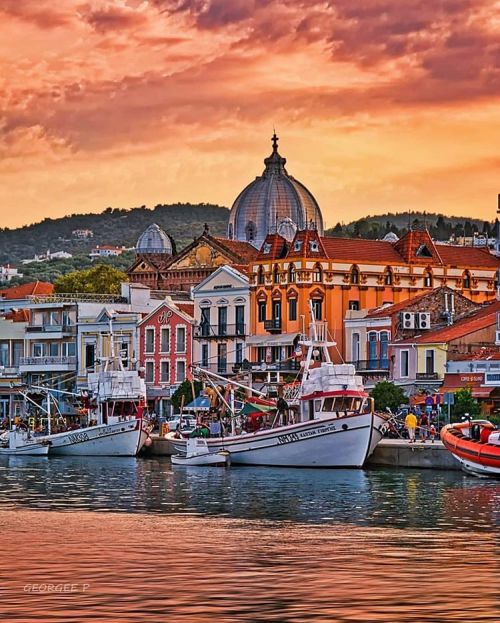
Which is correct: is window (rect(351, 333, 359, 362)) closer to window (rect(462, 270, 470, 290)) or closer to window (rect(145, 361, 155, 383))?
window (rect(462, 270, 470, 290))

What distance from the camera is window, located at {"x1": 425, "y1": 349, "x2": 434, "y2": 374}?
103 m

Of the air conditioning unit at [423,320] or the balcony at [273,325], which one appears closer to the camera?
the air conditioning unit at [423,320]

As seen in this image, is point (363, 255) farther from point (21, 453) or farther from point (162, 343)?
point (21, 453)

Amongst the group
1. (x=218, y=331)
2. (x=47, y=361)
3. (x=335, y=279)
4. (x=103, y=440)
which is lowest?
(x=103, y=440)

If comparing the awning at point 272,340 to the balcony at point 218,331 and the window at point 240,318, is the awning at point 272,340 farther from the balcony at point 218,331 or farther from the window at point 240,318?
the balcony at point 218,331

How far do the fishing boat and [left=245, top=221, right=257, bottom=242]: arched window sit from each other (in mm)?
75570

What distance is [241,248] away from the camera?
148875mm

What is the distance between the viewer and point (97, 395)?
107312 millimetres

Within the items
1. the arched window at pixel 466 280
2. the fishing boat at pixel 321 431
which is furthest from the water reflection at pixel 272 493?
the arched window at pixel 466 280

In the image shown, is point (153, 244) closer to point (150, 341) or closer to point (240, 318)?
point (150, 341)

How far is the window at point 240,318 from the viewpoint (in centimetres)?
12494

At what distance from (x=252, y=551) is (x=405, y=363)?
2540 inches

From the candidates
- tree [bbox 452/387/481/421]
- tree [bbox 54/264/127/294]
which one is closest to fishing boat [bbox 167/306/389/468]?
tree [bbox 452/387/481/421]

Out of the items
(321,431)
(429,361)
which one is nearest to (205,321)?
(429,361)
